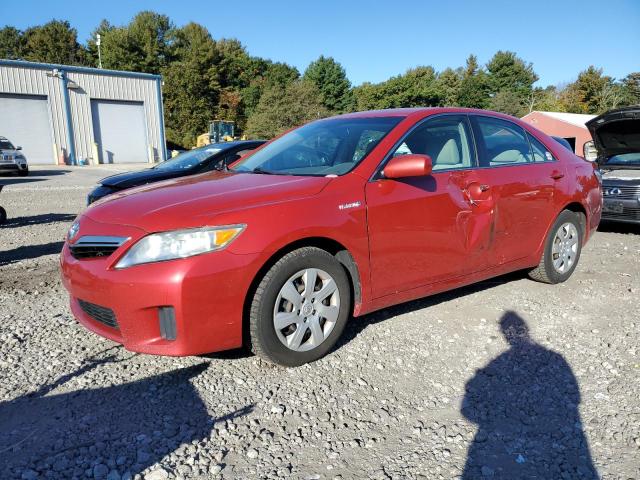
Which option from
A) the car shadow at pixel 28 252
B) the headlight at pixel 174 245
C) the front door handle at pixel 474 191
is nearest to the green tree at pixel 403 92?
the car shadow at pixel 28 252

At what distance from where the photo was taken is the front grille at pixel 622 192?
7191 mm

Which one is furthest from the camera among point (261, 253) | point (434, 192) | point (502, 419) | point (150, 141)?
point (150, 141)

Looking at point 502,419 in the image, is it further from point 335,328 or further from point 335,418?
point 335,328

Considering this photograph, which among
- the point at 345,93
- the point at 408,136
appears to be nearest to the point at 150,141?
the point at 408,136

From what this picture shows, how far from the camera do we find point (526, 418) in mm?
2496

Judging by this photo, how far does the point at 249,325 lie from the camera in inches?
111

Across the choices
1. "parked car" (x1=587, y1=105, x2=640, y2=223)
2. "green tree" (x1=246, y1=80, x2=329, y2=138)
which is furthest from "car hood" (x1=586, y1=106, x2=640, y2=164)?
"green tree" (x1=246, y1=80, x2=329, y2=138)

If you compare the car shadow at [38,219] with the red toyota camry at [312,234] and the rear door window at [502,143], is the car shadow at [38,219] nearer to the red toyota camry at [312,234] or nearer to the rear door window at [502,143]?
the red toyota camry at [312,234]

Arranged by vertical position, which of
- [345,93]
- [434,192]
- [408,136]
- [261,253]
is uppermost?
[345,93]

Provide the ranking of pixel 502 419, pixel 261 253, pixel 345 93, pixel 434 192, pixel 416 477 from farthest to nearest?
pixel 345 93 < pixel 434 192 < pixel 261 253 < pixel 502 419 < pixel 416 477

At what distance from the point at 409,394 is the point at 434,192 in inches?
56.6

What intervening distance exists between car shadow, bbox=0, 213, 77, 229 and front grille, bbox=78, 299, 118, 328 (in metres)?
6.29

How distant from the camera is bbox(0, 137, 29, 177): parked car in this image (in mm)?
18078

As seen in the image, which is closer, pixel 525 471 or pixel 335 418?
pixel 525 471
